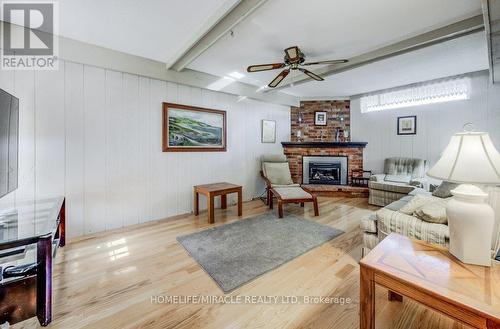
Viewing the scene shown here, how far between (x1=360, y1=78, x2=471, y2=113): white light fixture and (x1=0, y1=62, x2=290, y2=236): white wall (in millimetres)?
3529

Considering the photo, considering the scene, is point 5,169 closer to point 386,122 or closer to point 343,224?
point 343,224

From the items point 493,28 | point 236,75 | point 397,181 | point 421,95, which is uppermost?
point 236,75

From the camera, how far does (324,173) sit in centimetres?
519

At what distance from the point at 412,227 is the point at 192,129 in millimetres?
3188

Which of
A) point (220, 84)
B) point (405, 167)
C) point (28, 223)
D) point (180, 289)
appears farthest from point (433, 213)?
→ point (220, 84)

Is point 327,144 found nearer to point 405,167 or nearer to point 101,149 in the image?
point 405,167

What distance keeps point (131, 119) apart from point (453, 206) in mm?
3464

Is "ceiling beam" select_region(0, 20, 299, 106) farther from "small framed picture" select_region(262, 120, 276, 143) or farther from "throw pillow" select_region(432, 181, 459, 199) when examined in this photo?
"throw pillow" select_region(432, 181, 459, 199)

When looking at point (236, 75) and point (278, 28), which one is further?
point (236, 75)

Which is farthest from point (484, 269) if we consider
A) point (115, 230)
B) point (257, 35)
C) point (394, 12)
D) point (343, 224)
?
point (115, 230)

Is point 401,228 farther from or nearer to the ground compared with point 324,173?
nearer to the ground

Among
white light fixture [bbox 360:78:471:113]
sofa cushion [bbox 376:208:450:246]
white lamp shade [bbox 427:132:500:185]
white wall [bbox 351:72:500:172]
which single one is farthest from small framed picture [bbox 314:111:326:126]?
white lamp shade [bbox 427:132:500:185]

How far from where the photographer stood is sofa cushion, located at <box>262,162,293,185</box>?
4.38 metres

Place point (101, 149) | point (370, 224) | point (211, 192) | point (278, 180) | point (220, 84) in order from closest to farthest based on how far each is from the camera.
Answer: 1. point (370, 224)
2. point (101, 149)
3. point (211, 192)
4. point (220, 84)
5. point (278, 180)
